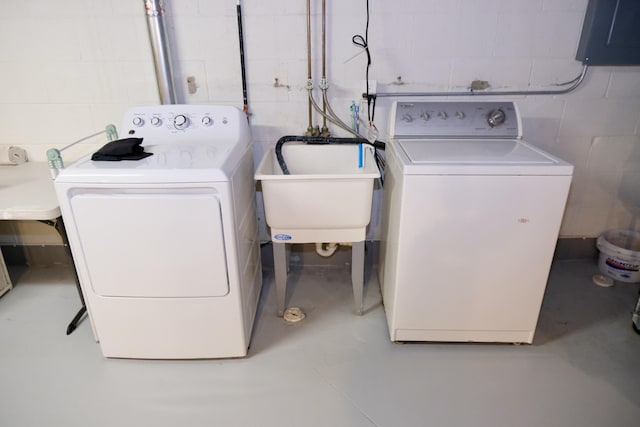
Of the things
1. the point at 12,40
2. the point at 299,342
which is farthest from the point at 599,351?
the point at 12,40

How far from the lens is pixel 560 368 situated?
5.52 ft

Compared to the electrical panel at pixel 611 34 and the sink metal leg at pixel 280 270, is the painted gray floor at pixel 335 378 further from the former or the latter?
the electrical panel at pixel 611 34

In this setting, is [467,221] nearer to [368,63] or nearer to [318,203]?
[318,203]

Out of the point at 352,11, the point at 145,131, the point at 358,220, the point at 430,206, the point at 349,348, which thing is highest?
the point at 352,11

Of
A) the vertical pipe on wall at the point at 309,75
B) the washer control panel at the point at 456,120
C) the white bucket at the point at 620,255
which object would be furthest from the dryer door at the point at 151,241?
the white bucket at the point at 620,255

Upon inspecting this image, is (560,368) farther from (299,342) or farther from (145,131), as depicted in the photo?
(145,131)

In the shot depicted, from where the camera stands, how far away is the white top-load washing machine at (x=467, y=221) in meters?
1.48

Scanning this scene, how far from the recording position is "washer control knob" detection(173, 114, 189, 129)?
72.1 inches

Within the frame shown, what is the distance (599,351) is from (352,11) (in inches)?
79.4

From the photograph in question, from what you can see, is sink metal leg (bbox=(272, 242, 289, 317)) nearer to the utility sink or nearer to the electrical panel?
the utility sink

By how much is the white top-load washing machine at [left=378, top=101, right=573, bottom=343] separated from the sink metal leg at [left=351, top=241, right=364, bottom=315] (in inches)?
5.4

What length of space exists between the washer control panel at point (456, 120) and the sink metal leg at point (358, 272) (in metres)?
0.60

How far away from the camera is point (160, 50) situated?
1924 millimetres

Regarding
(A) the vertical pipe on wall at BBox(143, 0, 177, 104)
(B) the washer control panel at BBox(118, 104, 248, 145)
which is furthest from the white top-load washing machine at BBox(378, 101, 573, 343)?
(A) the vertical pipe on wall at BBox(143, 0, 177, 104)
